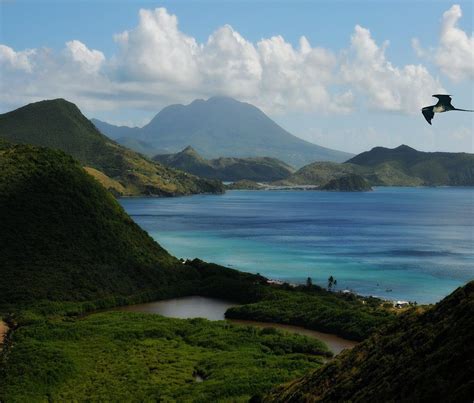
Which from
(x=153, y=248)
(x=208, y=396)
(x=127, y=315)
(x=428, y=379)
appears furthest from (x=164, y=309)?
(x=428, y=379)

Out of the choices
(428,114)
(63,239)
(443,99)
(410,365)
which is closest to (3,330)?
(63,239)

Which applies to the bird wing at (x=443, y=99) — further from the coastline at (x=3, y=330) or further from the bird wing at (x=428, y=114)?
the coastline at (x=3, y=330)

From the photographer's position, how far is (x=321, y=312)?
222 ft

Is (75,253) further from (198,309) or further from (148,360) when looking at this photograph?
(148,360)

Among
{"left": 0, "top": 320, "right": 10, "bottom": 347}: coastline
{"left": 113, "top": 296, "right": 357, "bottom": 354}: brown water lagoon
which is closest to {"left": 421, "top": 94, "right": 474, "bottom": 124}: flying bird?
{"left": 113, "top": 296, "right": 357, "bottom": 354}: brown water lagoon

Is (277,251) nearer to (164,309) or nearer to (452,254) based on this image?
(452,254)

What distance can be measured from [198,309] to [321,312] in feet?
60.3

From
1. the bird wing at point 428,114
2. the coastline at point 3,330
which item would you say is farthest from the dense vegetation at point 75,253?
the bird wing at point 428,114

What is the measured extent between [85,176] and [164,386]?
64801 millimetres

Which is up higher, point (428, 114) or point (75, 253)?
point (428, 114)

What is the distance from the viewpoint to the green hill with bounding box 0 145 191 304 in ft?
254

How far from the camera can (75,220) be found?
91812 millimetres

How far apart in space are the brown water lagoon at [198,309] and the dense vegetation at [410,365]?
26.3 metres

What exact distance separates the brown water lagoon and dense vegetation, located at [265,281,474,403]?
2634 centimetres
